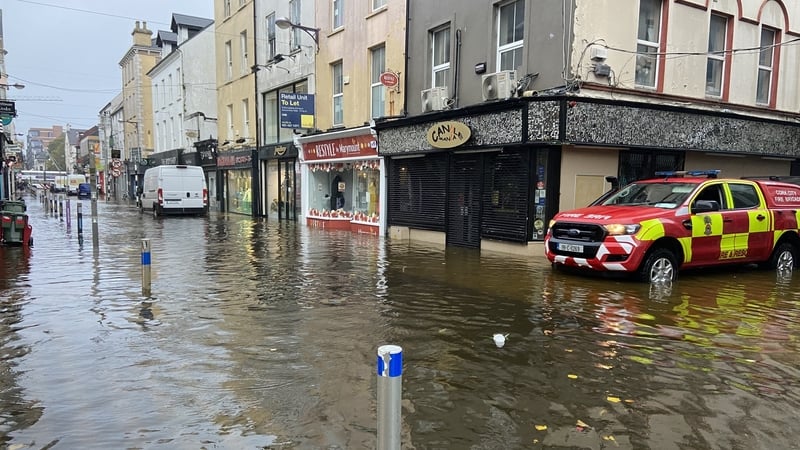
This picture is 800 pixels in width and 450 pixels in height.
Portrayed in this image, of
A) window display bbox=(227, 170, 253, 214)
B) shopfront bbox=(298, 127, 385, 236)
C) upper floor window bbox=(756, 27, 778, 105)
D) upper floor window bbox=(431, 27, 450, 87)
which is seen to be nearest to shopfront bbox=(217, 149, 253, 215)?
window display bbox=(227, 170, 253, 214)

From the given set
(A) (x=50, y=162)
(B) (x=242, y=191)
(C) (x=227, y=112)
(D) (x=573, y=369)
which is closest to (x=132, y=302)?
(D) (x=573, y=369)

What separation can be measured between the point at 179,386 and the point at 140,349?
4.03ft

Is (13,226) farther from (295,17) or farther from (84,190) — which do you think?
(84,190)

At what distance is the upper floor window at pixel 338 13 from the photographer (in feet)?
62.6

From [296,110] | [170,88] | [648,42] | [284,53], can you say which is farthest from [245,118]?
[648,42]

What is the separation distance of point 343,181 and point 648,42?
11.6 meters

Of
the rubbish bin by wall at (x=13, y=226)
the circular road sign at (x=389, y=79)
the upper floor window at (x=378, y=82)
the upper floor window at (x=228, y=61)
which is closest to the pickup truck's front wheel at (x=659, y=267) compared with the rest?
the circular road sign at (x=389, y=79)

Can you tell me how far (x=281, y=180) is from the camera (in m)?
24.1

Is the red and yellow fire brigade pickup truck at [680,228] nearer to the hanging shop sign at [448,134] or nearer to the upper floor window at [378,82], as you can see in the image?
the hanging shop sign at [448,134]

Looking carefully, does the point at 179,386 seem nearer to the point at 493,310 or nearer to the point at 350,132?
the point at 493,310

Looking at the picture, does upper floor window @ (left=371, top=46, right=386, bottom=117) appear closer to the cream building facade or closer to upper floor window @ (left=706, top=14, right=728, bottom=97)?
upper floor window @ (left=706, top=14, right=728, bottom=97)

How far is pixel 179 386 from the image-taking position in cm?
422

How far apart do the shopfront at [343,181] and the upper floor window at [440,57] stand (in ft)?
10.8

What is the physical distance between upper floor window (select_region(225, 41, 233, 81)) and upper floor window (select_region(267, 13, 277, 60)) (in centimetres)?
513
